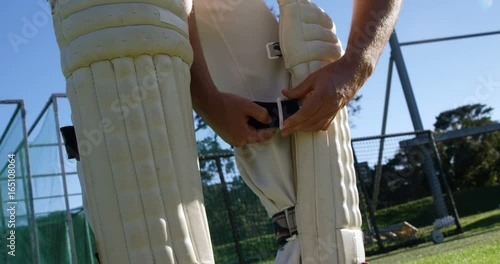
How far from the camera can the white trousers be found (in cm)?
87

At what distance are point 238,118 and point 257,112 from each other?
0.04 metres

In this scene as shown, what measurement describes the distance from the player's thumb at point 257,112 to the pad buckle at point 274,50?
12 centimetres

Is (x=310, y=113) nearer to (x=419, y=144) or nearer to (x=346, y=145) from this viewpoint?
(x=346, y=145)

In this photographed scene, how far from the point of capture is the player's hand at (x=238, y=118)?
0.93 meters

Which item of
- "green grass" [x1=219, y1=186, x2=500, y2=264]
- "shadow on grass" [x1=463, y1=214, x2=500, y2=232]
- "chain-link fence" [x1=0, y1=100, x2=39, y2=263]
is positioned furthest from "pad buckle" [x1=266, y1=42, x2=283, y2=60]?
"shadow on grass" [x1=463, y1=214, x2=500, y2=232]

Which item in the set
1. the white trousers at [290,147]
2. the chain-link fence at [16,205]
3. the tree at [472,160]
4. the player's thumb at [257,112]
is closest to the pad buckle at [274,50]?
the white trousers at [290,147]

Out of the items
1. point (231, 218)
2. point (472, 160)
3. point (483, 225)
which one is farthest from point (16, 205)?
point (472, 160)

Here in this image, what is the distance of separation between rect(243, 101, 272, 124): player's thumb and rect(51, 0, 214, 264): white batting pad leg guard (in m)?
0.17

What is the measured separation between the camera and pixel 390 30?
1014mm

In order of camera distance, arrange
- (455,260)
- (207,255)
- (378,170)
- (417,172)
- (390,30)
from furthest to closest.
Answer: (417,172), (378,170), (455,260), (390,30), (207,255)

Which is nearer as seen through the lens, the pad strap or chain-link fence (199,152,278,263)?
the pad strap

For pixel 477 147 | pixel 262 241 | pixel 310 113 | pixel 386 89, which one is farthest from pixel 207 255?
pixel 477 147

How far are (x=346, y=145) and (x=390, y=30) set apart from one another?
0.75 feet

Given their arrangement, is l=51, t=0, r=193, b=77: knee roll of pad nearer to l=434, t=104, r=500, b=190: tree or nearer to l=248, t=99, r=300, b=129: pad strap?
l=248, t=99, r=300, b=129: pad strap
